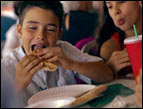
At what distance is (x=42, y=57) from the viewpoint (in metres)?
1.09

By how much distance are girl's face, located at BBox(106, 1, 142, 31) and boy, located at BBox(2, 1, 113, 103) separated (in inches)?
11.0

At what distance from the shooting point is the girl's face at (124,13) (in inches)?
53.6

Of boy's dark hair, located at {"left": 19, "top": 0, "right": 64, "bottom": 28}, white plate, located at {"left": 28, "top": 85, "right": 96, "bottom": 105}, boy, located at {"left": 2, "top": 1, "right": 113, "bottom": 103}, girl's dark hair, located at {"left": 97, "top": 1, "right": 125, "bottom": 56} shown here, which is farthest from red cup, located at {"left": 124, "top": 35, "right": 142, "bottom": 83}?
girl's dark hair, located at {"left": 97, "top": 1, "right": 125, "bottom": 56}

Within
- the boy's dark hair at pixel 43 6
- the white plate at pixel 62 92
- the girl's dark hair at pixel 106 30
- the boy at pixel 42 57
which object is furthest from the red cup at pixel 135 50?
the girl's dark hair at pixel 106 30

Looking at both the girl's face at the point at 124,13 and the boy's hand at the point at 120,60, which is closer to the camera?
the boy's hand at the point at 120,60

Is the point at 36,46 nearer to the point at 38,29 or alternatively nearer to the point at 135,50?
the point at 38,29

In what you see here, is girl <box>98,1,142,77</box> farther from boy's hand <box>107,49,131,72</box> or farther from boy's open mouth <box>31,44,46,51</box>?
boy's open mouth <box>31,44,46,51</box>

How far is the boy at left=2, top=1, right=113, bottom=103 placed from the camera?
1.03 metres

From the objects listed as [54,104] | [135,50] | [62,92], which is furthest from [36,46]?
[135,50]

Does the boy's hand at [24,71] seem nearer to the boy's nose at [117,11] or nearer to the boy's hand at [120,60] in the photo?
the boy's hand at [120,60]

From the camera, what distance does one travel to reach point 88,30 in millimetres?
2199

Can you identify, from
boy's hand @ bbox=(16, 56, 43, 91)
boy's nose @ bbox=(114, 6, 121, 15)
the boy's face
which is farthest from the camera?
boy's nose @ bbox=(114, 6, 121, 15)

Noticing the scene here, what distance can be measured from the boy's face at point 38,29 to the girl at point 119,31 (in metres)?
0.38

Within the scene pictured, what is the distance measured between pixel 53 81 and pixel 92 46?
19.2 inches
